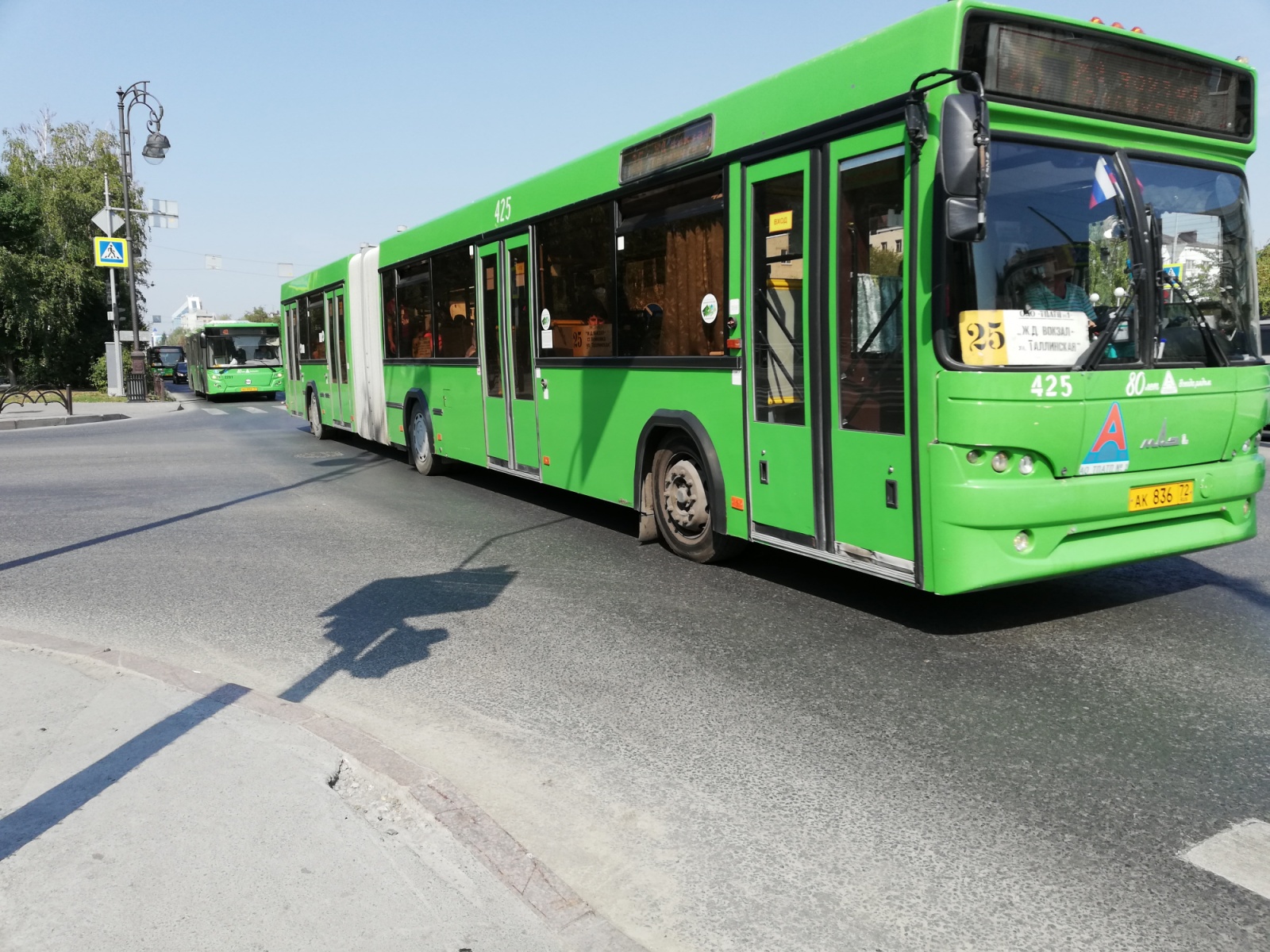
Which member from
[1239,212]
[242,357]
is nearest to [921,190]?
[1239,212]

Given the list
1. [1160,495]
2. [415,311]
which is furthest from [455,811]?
[415,311]

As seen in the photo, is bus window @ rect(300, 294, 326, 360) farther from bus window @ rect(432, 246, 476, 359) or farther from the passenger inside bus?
the passenger inside bus

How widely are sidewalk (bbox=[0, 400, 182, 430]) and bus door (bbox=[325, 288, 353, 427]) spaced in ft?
34.4

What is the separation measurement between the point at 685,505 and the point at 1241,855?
4.83 metres

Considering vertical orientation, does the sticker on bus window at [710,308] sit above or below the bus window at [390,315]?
below

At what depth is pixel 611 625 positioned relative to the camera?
6.25 m

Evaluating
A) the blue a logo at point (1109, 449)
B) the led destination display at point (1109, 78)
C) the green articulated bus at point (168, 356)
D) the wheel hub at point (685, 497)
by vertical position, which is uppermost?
the green articulated bus at point (168, 356)

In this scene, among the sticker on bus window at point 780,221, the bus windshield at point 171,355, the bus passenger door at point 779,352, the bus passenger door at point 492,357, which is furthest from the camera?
the bus windshield at point 171,355

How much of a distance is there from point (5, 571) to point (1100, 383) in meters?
7.79

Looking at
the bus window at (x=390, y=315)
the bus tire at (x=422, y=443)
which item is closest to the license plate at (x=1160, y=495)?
the bus tire at (x=422, y=443)

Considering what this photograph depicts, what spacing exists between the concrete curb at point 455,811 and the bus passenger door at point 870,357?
2.79m

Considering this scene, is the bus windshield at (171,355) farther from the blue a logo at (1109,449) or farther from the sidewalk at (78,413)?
the blue a logo at (1109,449)

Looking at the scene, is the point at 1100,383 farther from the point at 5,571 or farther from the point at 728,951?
the point at 5,571

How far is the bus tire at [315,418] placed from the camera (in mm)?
19156
